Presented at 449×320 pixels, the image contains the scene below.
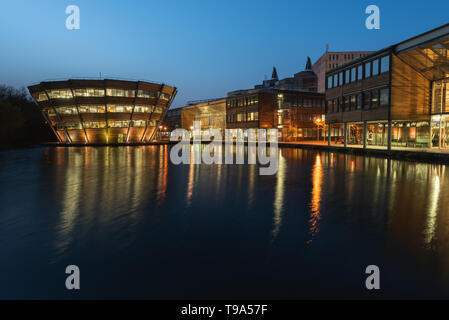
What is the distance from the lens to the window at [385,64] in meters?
33.5

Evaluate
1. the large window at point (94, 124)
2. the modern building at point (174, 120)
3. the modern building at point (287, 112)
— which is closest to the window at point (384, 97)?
the modern building at point (287, 112)

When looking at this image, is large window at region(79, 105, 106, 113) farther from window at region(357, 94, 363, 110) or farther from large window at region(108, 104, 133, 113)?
window at region(357, 94, 363, 110)

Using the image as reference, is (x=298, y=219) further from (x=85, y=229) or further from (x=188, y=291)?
(x=85, y=229)

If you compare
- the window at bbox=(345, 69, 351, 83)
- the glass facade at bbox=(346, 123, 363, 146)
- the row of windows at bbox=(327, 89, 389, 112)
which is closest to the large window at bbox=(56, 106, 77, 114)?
the row of windows at bbox=(327, 89, 389, 112)

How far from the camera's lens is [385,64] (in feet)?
111

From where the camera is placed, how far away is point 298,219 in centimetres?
888

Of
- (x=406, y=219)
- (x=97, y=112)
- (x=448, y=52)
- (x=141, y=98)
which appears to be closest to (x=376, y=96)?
(x=448, y=52)

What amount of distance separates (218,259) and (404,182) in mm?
12968

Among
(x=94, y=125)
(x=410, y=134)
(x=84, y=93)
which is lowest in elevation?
(x=410, y=134)

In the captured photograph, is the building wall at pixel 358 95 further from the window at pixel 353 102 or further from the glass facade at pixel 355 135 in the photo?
the glass facade at pixel 355 135

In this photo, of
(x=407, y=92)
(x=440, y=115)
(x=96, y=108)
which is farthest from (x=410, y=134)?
(x=96, y=108)

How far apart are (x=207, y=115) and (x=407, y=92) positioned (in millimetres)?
61207

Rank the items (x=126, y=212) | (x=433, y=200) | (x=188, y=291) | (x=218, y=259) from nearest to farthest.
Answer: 1. (x=188, y=291)
2. (x=218, y=259)
3. (x=126, y=212)
4. (x=433, y=200)

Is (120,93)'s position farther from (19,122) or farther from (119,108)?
(19,122)
